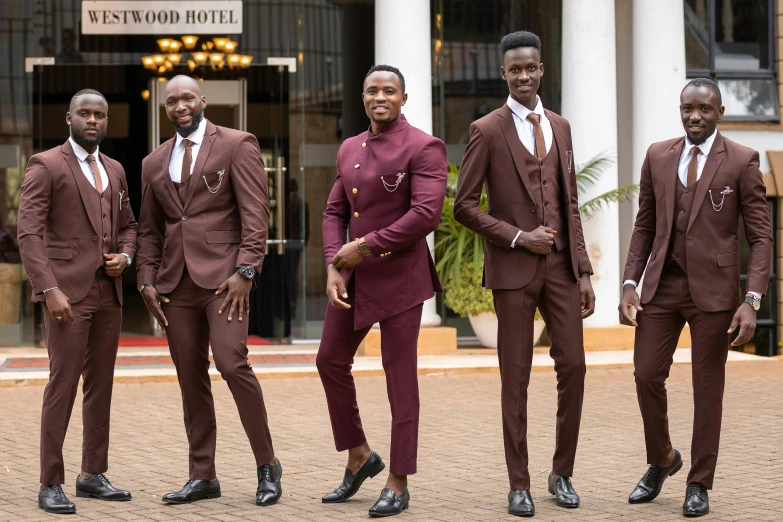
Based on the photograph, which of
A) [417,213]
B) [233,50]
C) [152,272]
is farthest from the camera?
[233,50]

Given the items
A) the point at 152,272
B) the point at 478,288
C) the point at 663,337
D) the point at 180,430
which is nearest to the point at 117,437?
the point at 180,430

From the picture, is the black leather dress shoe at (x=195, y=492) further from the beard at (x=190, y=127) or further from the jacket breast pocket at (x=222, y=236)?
the beard at (x=190, y=127)

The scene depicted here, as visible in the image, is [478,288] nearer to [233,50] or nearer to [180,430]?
[233,50]

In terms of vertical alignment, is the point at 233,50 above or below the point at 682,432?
above

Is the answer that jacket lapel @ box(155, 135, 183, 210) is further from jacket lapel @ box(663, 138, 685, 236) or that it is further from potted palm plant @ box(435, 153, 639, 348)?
potted palm plant @ box(435, 153, 639, 348)

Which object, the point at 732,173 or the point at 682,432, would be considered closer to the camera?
the point at 732,173

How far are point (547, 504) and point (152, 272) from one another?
2336mm

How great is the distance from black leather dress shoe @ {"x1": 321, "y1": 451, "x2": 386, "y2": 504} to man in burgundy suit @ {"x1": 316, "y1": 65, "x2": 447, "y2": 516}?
16mm

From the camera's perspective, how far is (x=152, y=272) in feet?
22.2

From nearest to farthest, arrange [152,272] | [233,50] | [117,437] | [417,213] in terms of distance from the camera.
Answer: [417,213] < [152,272] < [117,437] < [233,50]

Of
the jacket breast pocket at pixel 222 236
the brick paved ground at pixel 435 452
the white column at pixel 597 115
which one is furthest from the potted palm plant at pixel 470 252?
the jacket breast pocket at pixel 222 236

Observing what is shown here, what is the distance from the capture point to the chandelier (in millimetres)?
14672

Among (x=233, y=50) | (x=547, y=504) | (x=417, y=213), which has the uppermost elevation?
(x=233, y=50)

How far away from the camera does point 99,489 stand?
6.74 metres
